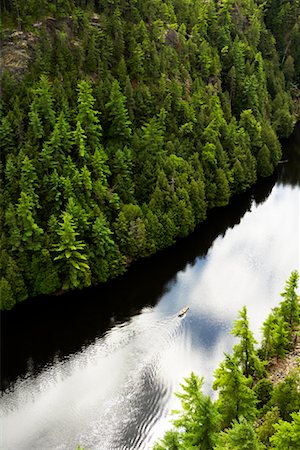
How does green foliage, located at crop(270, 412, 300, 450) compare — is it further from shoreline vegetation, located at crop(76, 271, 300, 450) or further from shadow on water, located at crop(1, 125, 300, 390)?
shadow on water, located at crop(1, 125, 300, 390)

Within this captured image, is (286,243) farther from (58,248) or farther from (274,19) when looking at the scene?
(274,19)

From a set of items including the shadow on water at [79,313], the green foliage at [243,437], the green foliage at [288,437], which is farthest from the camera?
the shadow on water at [79,313]

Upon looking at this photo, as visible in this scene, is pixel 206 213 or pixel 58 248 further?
pixel 206 213

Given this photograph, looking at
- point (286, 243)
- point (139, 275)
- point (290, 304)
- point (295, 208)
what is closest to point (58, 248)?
point (139, 275)

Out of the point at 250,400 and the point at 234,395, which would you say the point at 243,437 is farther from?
the point at 250,400

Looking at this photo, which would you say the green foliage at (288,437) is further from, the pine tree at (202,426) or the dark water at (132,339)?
the dark water at (132,339)

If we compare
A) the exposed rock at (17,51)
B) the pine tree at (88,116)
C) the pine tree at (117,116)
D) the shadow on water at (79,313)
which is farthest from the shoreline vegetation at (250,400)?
the exposed rock at (17,51)

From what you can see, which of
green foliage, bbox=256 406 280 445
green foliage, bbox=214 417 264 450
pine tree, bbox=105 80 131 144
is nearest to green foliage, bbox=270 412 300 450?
green foliage, bbox=214 417 264 450
